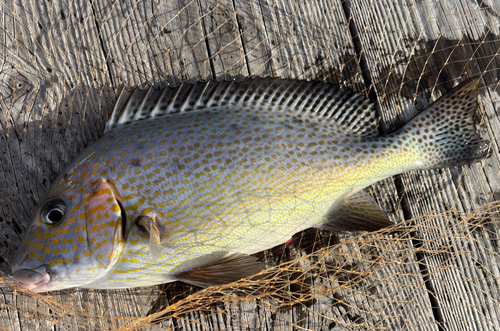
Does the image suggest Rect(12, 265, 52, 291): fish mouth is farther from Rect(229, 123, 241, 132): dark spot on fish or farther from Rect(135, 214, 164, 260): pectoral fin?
Rect(229, 123, 241, 132): dark spot on fish

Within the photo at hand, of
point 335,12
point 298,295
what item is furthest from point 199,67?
point 298,295

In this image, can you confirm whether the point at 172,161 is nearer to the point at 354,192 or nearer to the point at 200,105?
the point at 200,105

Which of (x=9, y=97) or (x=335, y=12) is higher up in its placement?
(x=335, y=12)

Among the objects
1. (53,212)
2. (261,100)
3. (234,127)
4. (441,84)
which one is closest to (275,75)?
(261,100)

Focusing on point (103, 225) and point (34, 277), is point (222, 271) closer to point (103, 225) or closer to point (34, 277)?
point (103, 225)

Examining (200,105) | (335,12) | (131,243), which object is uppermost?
(335,12)

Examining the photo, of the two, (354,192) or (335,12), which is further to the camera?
(335,12)

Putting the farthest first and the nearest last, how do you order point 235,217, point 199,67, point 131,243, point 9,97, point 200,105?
1. point 199,67
2. point 9,97
3. point 200,105
4. point 235,217
5. point 131,243
